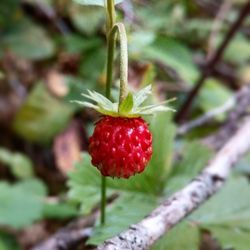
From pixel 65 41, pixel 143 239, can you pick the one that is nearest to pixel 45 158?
pixel 65 41

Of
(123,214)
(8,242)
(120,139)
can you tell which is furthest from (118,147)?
(8,242)

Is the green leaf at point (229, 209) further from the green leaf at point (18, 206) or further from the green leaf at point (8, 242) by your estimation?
the green leaf at point (8, 242)

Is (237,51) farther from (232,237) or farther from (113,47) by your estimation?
(113,47)

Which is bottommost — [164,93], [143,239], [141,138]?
[143,239]

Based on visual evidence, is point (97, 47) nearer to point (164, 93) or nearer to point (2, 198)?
point (164, 93)

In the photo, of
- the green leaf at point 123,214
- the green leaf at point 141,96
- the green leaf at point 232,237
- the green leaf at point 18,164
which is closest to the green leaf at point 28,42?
the green leaf at point 18,164

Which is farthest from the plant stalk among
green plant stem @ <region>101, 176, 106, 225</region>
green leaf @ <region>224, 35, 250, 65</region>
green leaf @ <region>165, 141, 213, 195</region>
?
green leaf @ <region>224, 35, 250, 65</region>
